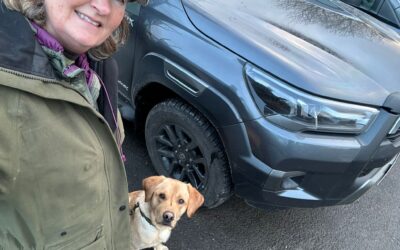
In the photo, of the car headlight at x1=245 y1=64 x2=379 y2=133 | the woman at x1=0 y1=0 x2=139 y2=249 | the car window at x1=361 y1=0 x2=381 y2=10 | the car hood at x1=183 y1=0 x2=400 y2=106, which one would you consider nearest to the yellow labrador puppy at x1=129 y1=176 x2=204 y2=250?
the car headlight at x1=245 y1=64 x2=379 y2=133

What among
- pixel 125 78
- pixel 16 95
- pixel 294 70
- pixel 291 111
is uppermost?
pixel 16 95

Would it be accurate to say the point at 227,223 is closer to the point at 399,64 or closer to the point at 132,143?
the point at 132,143

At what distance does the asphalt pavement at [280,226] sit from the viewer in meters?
2.92

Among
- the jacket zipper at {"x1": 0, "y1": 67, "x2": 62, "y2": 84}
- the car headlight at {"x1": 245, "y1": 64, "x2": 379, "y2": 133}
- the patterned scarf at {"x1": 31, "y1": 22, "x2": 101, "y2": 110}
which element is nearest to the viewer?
the jacket zipper at {"x1": 0, "y1": 67, "x2": 62, "y2": 84}

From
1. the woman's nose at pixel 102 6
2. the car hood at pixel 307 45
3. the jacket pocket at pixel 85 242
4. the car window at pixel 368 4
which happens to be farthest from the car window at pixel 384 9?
the jacket pocket at pixel 85 242

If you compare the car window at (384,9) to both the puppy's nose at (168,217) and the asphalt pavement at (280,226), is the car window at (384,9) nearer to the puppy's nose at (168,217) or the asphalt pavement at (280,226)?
the asphalt pavement at (280,226)

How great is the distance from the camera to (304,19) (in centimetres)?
291

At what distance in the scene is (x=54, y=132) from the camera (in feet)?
3.50

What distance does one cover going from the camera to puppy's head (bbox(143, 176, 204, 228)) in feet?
7.89

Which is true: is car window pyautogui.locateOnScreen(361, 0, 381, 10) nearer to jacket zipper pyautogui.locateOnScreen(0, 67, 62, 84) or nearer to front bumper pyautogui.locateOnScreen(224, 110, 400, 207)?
front bumper pyautogui.locateOnScreen(224, 110, 400, 207)

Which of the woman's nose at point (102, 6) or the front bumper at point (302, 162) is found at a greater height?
the woman's nose at point (102, 6)

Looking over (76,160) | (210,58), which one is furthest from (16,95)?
(210,58)

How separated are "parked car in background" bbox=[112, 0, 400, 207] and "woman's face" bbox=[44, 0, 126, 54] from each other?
46.8 inches

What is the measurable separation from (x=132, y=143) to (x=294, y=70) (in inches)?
67.7
